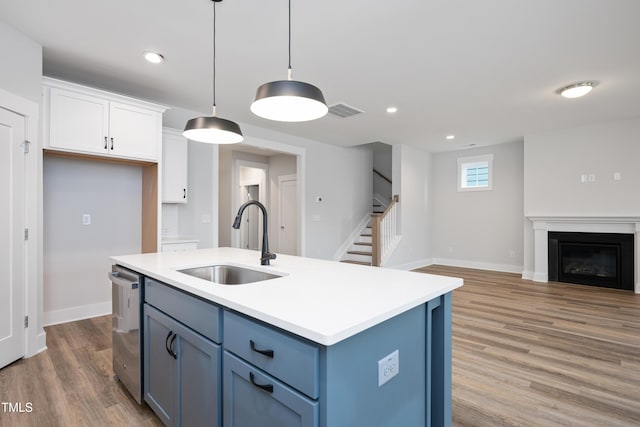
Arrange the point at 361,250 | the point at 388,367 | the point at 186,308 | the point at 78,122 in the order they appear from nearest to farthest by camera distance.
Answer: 1. the point at 388,367
2. the point at 186,308
3. the point at 78,122
4. the point at 361,250

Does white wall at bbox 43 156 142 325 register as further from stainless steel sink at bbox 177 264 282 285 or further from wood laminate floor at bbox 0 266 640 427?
stainless steel sink at bbox 177 264 282 285

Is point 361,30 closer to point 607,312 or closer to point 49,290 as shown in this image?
point 49,290

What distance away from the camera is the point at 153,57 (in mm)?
3016

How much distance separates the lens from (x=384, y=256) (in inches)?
250

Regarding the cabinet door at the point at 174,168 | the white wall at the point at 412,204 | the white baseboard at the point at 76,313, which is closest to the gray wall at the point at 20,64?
the cabinet door at the point at 174,168

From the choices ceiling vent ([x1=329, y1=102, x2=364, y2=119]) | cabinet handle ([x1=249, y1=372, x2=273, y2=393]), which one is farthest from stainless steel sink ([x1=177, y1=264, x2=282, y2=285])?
ceiling vent ([x1=329, y1=102, x2=364, y2=119])

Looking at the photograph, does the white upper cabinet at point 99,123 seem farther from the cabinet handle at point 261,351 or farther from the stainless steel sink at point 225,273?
the cabinet handle at point 261,351

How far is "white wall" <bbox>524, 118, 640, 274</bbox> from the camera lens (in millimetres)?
5133

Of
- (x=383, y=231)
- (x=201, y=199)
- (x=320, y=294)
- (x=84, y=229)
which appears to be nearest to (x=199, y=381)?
(x=320, y=294)

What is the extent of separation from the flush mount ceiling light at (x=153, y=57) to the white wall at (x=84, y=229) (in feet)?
4.74

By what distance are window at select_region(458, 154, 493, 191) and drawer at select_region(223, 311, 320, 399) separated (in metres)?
6.99

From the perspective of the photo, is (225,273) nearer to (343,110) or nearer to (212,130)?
(212,130)

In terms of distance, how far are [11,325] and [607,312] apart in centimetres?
612

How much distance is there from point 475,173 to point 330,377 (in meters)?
7.28
